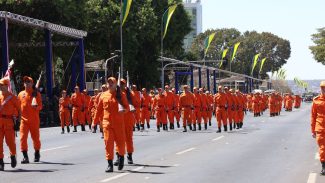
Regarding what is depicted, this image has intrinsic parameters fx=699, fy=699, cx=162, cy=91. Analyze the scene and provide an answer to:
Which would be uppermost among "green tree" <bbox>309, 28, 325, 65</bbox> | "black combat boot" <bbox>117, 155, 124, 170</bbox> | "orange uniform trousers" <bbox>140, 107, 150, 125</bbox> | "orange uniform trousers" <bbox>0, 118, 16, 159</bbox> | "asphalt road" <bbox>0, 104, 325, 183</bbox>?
"green tree" <bbox>309, 28, 325, 65</bbox>

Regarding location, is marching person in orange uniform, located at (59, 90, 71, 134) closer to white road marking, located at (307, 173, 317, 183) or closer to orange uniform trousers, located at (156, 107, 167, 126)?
orange uniform trousers, located at (156, 107, 167, 126)

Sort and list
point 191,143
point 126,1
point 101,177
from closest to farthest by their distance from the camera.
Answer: point 101,177 → point 191,143 → point 126,1

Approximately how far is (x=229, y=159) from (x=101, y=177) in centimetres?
440

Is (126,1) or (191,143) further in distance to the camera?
(126,1)

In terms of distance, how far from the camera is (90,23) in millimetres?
58406

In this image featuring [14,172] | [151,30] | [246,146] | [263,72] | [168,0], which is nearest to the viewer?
[14,172]

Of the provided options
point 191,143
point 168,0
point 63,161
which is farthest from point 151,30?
point 63,161

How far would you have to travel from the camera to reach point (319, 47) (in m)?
104

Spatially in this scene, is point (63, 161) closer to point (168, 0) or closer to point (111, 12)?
point (111, 12)

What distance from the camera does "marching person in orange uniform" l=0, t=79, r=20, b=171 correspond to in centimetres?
1402

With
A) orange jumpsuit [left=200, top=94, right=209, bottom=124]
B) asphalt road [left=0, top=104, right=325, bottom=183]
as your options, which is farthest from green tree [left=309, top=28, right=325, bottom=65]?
asphalt road [left=0, top=104, right=325, bottom=183]

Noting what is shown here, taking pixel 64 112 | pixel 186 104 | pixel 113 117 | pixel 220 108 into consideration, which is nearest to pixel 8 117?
pixel 113 117

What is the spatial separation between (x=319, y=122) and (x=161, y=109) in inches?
712

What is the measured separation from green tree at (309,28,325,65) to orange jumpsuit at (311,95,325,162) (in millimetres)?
92396
